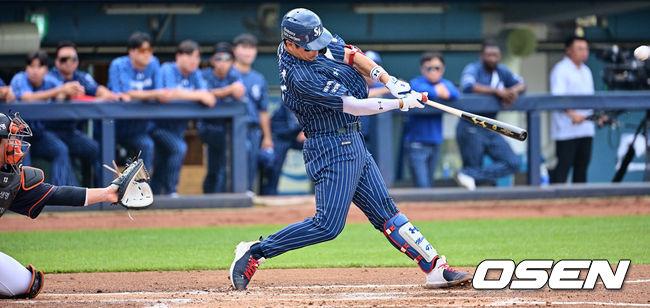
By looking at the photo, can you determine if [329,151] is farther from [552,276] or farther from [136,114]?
[136,114]

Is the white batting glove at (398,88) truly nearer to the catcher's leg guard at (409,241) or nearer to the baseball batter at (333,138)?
the baseball batter at (333,138)

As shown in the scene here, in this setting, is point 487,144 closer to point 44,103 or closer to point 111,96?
point 111,96

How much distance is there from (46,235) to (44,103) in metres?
1.65

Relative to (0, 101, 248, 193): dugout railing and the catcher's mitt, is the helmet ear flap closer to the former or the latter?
the catcher's mitt

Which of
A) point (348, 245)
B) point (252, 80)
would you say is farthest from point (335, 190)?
point (252, 80)

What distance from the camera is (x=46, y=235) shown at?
26.4ft

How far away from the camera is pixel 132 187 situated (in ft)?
16.1

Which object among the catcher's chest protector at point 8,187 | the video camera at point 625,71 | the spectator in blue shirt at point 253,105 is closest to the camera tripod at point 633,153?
the video camera at point 625,71

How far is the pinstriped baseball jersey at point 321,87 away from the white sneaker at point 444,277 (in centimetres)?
94

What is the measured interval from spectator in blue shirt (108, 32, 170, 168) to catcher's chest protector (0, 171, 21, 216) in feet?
14.6

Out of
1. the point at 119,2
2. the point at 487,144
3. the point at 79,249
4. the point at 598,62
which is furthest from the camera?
the point at 598,62

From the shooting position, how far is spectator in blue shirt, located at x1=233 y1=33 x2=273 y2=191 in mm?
9812

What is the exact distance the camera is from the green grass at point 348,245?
6.36 metres

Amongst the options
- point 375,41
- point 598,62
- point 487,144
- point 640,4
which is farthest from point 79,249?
point 640,4
